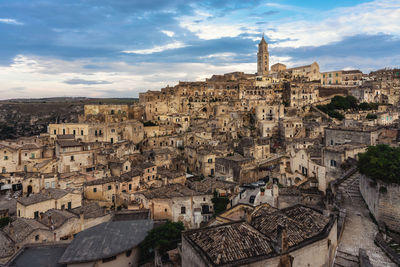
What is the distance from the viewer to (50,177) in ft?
99.6

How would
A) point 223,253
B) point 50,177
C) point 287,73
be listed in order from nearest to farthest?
point 223,253, point 50,177, point 287,73

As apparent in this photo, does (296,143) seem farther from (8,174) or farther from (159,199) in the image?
(8,174)

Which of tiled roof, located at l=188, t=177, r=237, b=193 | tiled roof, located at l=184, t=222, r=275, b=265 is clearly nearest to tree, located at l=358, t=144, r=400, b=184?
tiled roof, located at l=184, t=222, r=275, b=265

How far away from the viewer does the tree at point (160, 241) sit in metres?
17.0

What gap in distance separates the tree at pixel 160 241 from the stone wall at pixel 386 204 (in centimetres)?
1182

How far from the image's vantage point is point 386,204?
14266 mm

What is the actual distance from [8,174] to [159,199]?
83.0ft

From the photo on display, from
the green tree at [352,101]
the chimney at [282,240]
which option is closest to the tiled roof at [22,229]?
the chimney at [282,240]

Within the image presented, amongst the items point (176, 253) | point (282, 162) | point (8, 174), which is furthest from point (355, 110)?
point (8, 174)

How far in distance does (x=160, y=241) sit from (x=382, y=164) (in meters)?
13.6

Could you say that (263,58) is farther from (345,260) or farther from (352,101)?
(345,260)

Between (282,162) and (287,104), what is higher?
(287,104)

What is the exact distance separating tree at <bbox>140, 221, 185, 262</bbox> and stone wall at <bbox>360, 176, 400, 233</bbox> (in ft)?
38.8

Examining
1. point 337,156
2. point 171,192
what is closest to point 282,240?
point 337,156
